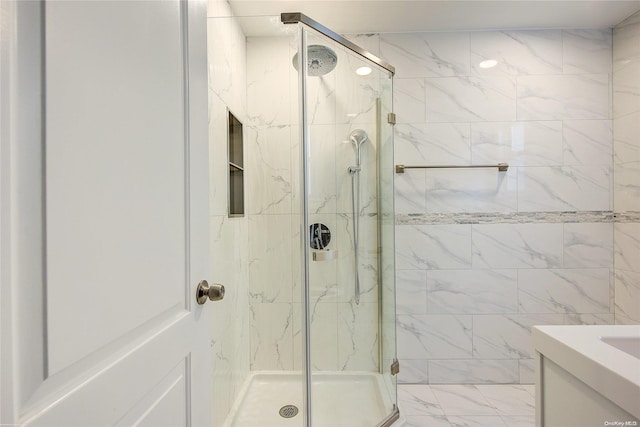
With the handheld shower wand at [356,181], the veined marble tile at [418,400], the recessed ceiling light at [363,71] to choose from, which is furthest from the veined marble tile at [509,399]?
the recessed ceiling light at [363,71]

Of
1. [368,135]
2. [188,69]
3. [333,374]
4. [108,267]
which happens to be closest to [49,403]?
[108,267]

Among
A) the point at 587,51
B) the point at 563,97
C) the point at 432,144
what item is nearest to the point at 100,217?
the point at 432,144

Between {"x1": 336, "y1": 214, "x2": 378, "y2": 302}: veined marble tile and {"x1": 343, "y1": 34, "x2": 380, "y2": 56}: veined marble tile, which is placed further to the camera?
{"x1": 343, "y1": 34, "x2": 380, "y2": 56}: veined marble tile

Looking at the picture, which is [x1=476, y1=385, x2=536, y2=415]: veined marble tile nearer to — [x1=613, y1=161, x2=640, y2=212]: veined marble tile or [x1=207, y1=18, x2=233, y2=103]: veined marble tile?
[x1=613, y1=161, x2=640, y2=212]: veined marble tile

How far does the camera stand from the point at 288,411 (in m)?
1.55

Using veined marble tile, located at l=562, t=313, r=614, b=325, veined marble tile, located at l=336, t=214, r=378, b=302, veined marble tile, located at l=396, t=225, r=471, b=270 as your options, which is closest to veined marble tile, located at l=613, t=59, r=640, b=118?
veined marble tile, located at l=396, t=225, r=471, b=270

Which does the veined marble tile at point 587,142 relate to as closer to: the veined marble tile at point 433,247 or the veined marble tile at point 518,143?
the veined marble tile at point 518,143

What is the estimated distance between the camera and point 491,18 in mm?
1800

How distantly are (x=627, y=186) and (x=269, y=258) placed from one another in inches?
91.7

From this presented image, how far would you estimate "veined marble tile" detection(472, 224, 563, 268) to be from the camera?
192 centimetres

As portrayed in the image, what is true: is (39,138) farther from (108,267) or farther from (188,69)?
(188,69)

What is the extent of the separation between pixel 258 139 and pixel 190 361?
4.43 feet

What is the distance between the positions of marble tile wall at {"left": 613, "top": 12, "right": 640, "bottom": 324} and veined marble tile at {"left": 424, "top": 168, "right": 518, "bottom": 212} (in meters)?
0.65

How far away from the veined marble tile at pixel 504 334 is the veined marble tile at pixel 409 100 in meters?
1.43
